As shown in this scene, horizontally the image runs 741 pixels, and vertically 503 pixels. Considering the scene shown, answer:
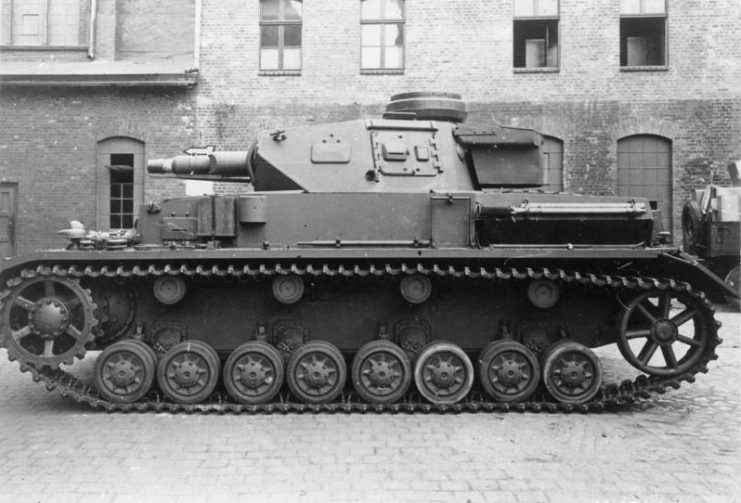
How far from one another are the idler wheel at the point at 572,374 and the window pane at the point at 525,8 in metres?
11.9

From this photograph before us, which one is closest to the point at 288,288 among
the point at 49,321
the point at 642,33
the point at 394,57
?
the point at 49,321

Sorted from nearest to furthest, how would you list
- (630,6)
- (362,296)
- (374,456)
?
(374,456) → (362,296) → (630,6)

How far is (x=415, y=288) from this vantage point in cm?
679

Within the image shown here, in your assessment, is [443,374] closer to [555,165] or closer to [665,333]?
[665,333]

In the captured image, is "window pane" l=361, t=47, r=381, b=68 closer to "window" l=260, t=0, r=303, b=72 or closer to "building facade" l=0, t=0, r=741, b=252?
"building facade" l=0, t=0, r=741, b=252

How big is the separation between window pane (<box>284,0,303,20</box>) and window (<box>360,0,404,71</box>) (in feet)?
5.23

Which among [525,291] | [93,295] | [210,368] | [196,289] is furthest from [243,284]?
[525,291]

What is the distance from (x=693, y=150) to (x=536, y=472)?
13476mm

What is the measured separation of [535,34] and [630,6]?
7.78 feet

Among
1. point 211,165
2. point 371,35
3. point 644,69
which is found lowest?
point 211,165

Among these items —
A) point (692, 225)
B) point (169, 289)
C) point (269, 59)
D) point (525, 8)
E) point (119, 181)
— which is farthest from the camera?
point (119, 181)

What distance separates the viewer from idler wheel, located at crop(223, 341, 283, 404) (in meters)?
6.78

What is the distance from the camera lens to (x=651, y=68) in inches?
632

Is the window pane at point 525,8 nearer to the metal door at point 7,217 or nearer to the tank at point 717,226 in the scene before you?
the tank at point 717,226
